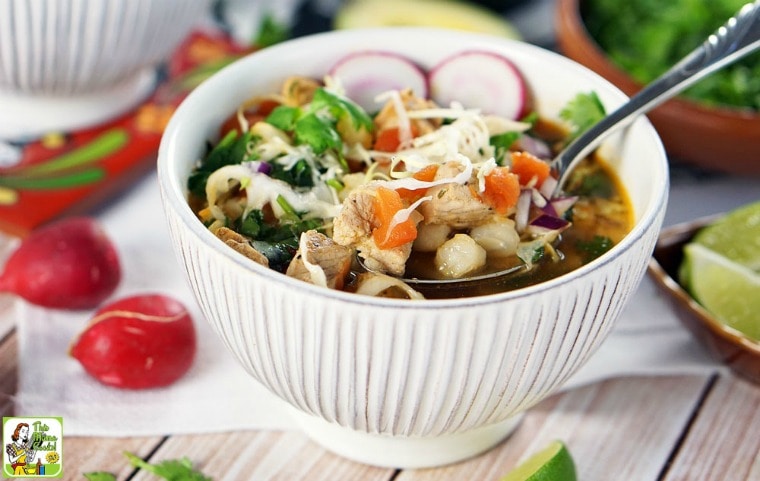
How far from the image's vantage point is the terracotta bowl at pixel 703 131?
271 cm

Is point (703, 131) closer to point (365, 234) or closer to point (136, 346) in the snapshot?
point (365, 234)

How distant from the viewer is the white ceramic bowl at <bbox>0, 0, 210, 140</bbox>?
261cm

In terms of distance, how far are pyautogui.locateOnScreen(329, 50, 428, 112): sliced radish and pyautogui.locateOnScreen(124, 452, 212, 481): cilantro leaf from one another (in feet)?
3.07

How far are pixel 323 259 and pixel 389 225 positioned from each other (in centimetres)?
14

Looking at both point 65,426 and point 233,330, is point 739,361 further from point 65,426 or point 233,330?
point 65,426

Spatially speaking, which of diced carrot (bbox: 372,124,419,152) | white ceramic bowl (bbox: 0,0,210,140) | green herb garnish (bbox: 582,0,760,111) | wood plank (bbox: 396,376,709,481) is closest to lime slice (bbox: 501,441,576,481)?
wood plank (bbox: 396,376,709,481)

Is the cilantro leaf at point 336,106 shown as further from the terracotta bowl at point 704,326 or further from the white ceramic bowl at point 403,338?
the terracotta bowl at point 704,326

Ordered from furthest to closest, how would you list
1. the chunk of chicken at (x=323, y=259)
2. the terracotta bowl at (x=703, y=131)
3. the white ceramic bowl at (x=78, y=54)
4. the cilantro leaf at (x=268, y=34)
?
the cilantro leaf at (x=268, y=34) < the terracotta bowl at (x=703, y=131) < the white ceramic bowl at (x=78, y=54) < the chunk of chicken at (x=323, y=259)

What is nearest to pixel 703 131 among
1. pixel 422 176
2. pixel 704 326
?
pixel 704 326

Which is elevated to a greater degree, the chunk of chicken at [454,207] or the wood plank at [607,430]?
the chunk of chicken at [454,207]

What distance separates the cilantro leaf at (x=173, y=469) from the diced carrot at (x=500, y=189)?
81 cm

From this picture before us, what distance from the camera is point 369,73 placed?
2291 mm

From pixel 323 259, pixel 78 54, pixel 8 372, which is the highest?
pixel 323 259

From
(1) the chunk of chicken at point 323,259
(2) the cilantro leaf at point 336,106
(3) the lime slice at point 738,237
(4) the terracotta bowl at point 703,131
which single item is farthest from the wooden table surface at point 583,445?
(4) the terracotta bowl at point 703,131
